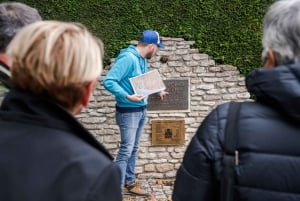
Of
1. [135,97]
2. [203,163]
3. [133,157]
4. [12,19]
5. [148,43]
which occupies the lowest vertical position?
[133,157]

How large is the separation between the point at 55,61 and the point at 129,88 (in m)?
3.74

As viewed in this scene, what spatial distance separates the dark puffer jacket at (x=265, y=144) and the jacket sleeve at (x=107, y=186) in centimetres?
38

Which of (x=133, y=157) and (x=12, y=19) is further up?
(x=12, y=19)

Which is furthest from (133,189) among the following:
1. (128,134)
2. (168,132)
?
(168,132)

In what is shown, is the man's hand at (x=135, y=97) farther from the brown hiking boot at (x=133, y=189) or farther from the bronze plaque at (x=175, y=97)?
the bronze plaque at (x=175, y=97)

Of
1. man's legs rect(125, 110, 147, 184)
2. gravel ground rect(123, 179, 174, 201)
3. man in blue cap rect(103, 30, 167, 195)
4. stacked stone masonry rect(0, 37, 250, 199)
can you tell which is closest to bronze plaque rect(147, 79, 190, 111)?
stacked stone masonry rect(0, 37, 250, 199)

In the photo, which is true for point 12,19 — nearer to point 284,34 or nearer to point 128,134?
point 284,34

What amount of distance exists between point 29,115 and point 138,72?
12.4 feet

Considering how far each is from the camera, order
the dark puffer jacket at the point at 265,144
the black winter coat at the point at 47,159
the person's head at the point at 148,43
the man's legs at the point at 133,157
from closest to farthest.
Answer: the black winter coat at the point at 47,159 < the dark puffer jacket at the point at 265,144 < the person's head at the point at 148,43 < the man's legs at the point at 133,157

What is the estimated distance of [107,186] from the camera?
1647mm

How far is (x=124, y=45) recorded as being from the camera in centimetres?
712

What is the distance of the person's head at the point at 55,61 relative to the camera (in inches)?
65.4

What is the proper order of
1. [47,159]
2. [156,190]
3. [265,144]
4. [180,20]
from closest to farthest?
[47,159], [265,144], [156,190], [180,20]

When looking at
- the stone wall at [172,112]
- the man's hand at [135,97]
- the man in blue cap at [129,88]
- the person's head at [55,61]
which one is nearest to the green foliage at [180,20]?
the stone wall at [172,112]
